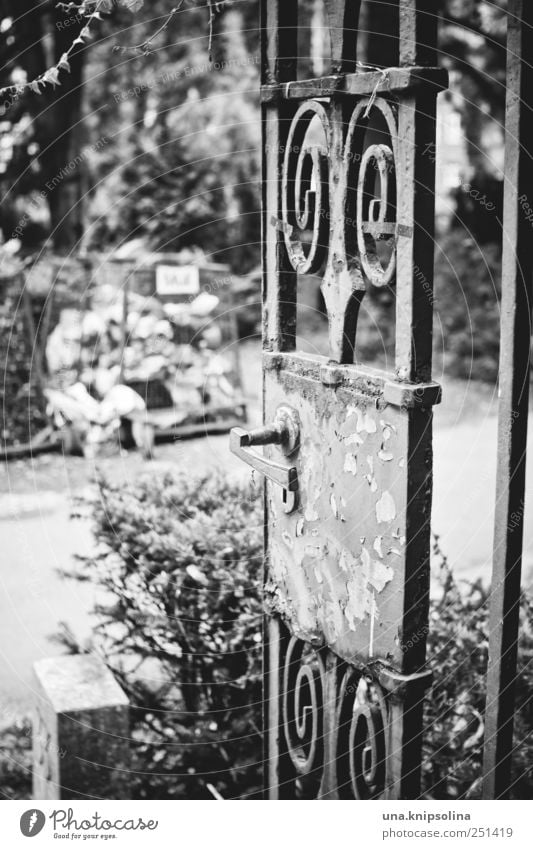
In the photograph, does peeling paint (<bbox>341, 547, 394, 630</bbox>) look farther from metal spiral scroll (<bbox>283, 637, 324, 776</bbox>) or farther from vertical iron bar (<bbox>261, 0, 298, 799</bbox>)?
vertical iron bar (<bbox>261, 0, 298, 799</bbox>)

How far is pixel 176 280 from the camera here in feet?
23.5

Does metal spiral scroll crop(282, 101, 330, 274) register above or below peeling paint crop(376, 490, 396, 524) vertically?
above

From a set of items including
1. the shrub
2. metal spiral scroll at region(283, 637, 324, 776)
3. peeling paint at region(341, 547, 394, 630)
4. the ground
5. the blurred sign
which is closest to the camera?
peeling paint at region(341, 547, 394, 630)

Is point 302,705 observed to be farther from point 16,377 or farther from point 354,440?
point 16,377

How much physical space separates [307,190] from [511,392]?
0.67 meters

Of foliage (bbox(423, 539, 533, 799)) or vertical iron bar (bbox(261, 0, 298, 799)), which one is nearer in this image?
vertical iron bar (bbox(261, 0, 298, 799))

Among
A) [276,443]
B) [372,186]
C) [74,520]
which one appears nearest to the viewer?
[372,186]

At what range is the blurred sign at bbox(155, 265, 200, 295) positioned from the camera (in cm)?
706

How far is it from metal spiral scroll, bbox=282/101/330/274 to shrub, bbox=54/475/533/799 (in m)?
1.09

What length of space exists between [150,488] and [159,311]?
443 centimetres

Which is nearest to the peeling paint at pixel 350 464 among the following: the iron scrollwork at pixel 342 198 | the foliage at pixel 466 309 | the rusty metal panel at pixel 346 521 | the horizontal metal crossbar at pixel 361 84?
the rusty metal panel at pixel 346 521

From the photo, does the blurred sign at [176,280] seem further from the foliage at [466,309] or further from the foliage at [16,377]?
the foliage at [466,309]

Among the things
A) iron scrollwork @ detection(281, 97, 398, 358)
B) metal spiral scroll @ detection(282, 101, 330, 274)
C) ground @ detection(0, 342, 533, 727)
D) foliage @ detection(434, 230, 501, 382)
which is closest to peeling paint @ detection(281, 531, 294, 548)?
iron scrollwork @ detection(281, 97, 398, 358)

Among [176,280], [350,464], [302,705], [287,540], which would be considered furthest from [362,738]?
[176,280]
